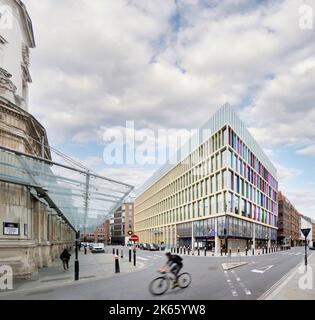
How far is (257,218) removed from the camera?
78000 mm

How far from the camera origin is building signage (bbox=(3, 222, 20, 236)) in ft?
53.0

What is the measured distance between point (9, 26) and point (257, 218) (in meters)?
68.6

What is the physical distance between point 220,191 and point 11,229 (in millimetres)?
45930

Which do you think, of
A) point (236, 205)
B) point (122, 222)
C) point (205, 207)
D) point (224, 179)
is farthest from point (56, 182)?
point (122, 222)

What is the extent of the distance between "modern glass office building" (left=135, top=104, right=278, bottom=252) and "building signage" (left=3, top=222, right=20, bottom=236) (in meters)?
37.4

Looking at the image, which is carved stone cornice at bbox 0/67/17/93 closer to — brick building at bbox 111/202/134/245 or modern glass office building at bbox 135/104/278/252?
modern glass office building at bbox 135/104/278/252

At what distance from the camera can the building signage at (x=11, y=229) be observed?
1616 centimetres

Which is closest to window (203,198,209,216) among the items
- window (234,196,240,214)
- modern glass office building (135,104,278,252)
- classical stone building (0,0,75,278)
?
modern glass office building (135,104,278,252)

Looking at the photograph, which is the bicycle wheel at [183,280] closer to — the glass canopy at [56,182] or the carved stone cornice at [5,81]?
the glass canopy at [56,182]

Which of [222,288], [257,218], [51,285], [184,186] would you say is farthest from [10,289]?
[257,218]

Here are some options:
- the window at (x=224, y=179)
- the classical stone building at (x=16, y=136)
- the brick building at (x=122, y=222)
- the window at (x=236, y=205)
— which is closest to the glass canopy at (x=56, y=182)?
the classical stone building at (x=16, y=136)

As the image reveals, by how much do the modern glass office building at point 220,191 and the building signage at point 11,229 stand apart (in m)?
37.4

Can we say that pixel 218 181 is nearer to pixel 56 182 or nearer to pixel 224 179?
pixel 224 179
